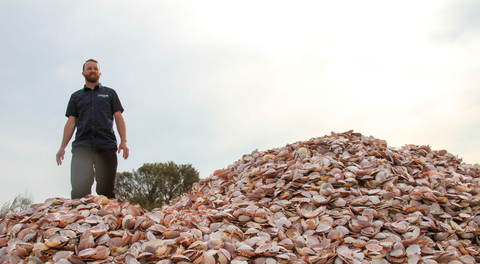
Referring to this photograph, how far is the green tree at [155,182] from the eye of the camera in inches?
388

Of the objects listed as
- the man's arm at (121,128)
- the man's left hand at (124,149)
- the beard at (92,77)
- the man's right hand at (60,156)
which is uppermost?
the beard at (92,77)

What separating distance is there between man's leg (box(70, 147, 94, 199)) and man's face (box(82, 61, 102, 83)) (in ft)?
2.70

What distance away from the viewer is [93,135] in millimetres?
3637

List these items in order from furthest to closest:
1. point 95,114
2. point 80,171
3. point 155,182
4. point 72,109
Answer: point 155,182, point 72,109, point 95,114, point 80,171

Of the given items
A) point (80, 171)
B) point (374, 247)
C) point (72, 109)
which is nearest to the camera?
point (374, 247)

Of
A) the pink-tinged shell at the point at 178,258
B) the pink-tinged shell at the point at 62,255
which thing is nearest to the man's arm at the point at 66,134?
the pink-tinged shell at the point at 62,255

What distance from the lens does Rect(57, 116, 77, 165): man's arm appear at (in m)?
3.72

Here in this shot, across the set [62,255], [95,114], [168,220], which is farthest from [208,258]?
[95,114]

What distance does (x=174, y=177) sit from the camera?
33.6ft

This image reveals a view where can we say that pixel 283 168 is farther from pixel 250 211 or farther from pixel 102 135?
pixel 102 135

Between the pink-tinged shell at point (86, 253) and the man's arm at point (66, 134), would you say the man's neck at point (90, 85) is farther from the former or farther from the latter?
the pink-tinged shell at point (86, 253)

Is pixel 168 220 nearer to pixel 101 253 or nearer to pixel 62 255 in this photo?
pixel 101 253

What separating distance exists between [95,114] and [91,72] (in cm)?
52

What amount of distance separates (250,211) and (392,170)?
176 cm
